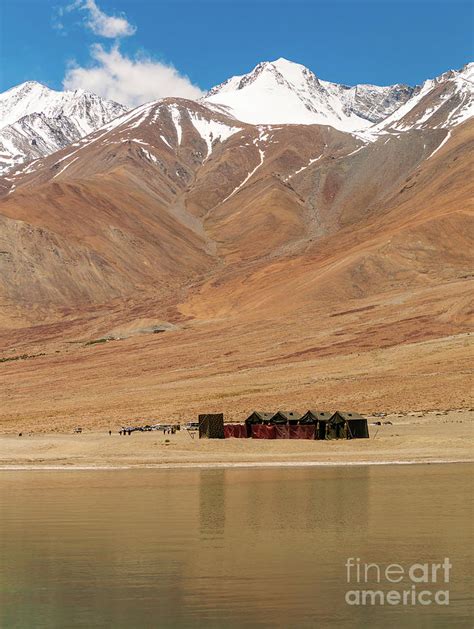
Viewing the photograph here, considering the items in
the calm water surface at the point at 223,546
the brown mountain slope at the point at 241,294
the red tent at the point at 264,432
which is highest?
the brown mountain slope at the point at 241,294

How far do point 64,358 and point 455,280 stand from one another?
153ft

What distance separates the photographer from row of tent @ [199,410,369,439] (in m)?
46.0

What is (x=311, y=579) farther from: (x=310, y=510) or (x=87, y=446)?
(x=87, y=446)

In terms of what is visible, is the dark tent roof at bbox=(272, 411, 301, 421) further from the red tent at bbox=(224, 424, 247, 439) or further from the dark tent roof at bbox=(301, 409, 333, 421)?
the red tent at bbox=(224, 424, 247, 439)

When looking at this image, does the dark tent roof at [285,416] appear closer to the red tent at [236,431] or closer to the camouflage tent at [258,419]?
the camouflage tent at [258,419]

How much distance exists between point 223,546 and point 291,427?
27606mm

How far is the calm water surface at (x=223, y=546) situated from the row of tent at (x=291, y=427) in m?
12.6

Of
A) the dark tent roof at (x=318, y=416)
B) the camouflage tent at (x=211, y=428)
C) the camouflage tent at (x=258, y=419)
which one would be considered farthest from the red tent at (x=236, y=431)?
the dark tent roof at (x=318, y=416)

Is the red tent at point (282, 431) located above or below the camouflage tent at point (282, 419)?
below

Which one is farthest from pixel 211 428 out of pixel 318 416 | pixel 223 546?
pixel 223 546

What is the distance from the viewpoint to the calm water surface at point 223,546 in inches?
563

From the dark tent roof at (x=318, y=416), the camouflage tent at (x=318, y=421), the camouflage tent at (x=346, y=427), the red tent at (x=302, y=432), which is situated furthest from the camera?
the dark tent roof at (x=318, y=416)

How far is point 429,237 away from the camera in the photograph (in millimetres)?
125188

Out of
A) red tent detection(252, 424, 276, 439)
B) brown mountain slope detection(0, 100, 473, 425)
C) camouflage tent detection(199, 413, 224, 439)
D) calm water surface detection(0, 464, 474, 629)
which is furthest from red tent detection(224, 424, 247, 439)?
brown mountain slope detection(0, 100, 473, 425)
